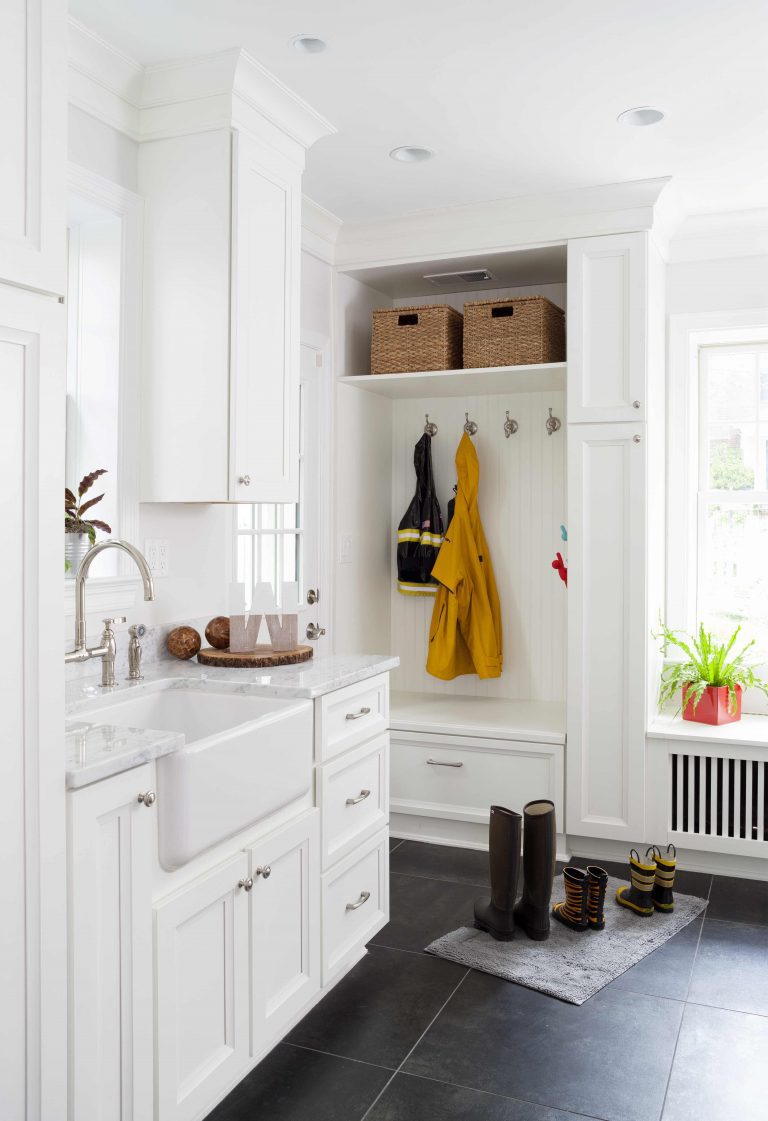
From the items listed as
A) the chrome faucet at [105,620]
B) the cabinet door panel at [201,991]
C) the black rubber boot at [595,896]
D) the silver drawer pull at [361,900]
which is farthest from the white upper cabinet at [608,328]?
the cabinet door panel at [201,991]

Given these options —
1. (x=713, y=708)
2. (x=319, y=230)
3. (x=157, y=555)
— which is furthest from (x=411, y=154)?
(x=713, y=708)

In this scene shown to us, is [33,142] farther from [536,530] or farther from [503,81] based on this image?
[536,530]

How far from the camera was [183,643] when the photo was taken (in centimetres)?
275

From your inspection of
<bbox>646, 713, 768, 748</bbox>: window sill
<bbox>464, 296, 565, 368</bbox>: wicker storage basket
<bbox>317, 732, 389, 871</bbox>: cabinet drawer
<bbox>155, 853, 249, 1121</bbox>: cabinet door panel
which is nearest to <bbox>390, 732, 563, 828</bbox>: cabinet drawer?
<bbox>646, 713, 768, 748</bbox>: window sill

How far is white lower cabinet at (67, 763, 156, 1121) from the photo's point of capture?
1.52 m

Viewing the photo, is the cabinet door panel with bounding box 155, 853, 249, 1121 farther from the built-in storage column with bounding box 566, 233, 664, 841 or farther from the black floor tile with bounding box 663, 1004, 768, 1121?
the built-in storage column with bounding box 566, 233, 664, 841

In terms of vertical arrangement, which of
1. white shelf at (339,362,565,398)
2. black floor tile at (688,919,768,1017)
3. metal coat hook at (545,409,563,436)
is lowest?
black floor tile at (688,919,768,1017)

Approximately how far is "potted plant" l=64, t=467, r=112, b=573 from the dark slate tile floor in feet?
4.30

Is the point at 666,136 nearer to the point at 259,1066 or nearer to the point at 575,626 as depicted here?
the point at 575,626

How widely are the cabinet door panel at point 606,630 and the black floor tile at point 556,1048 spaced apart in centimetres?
107

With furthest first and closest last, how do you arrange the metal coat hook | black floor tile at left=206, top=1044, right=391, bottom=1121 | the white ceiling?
the metal coat hook, the white ceiling, black floor tile at left=206, top=1044, right=391, bottom=1121

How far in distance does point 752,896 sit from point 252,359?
2507 mm

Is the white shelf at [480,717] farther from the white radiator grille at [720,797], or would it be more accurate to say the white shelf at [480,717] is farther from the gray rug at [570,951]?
the gray rug at [570,951]

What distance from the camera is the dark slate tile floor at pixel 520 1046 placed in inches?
81.5
